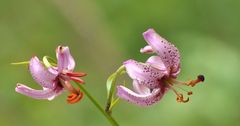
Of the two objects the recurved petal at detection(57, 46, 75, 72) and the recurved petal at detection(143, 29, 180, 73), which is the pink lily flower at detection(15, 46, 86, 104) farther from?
the recurved petal at detection(143, 29, 180, 73)

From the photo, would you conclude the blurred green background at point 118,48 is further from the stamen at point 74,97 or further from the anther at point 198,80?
the stamen at point 74,97

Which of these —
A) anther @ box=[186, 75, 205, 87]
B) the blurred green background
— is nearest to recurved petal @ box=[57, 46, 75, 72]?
anther @ box=[186, 75, 205, 87]

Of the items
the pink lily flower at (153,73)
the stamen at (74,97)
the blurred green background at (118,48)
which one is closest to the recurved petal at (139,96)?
the pink lily flower at (153,73)

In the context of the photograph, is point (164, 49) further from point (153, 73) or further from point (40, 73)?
point (40, 73)

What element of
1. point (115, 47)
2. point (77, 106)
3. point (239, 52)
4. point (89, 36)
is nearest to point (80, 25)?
point (89, 36)

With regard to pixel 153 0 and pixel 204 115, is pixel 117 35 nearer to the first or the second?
pixel 153 0
